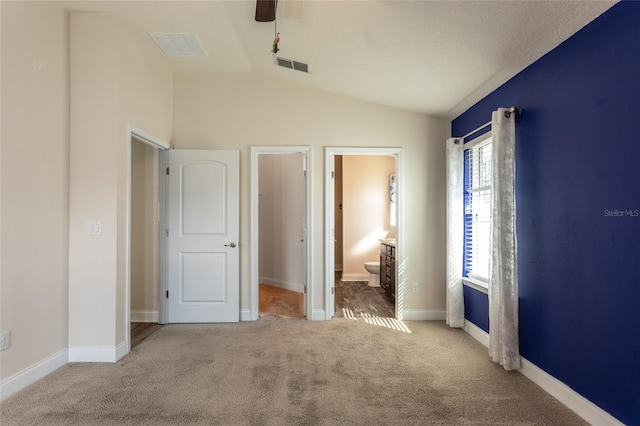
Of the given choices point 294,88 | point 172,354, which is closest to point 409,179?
point 294,88

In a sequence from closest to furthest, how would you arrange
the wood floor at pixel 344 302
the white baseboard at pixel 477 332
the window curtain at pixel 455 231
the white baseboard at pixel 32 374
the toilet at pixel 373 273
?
the white baseboard at pixel 32 374 < the white baseboard at pixel 477 332 < the window curtain at pixel 455 231 < the wood floor at pixel 344 302 < the toilet at pixel 373 273

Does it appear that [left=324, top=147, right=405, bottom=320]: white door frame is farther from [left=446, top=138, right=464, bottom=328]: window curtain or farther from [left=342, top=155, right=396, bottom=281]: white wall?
[left=342, top=155, right=396, bottom=281]: white wall

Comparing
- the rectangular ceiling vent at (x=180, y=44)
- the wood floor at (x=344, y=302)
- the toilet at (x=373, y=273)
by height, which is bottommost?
the wood floor at (x=344, y=302)

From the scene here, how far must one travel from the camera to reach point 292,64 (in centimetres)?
352

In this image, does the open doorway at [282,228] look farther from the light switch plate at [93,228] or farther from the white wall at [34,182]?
the white wall at [34,182]

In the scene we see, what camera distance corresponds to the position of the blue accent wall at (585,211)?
1744mm

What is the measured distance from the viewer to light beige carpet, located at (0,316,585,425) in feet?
6.68

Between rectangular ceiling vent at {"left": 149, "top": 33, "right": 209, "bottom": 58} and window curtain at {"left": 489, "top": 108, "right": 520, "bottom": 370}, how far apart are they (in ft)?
9.31

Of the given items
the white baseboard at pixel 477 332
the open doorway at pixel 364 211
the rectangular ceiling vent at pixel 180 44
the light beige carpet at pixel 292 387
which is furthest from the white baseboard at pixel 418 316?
the rectangular ceiling vent at pixel 180 44

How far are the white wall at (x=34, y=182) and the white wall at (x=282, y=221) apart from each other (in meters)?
3.15

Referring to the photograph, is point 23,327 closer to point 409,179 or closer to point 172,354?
point 172,354

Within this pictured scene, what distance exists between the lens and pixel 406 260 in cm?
400

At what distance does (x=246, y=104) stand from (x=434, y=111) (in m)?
2.19

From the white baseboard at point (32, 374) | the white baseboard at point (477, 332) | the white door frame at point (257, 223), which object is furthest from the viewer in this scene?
the white door frame at point (257, 223)
